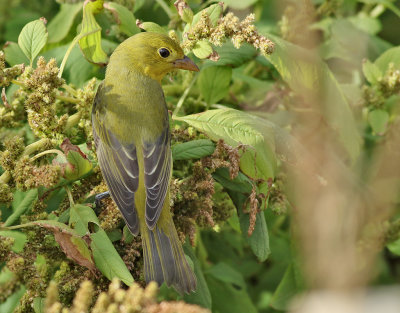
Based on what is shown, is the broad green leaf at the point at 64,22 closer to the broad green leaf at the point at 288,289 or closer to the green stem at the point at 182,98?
the green stem at the point at 182,98

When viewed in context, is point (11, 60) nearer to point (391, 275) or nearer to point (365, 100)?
point (365, 100)

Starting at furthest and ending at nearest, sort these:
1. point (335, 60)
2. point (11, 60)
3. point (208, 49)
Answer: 1. point (335, 60)
2. point (11, 60)
3. point (208, 49)

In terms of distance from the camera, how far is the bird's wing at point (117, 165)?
2.24 meters

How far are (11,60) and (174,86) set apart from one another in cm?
77

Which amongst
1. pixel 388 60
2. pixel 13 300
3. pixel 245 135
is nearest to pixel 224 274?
pixel 245 135

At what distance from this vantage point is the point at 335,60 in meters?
3.54

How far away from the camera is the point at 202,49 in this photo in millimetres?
2463

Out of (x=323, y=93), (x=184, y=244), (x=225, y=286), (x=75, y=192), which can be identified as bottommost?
(x=225, y=286)

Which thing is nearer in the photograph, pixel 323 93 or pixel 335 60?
pixel 323 93

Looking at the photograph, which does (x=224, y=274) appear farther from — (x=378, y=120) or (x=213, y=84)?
(x=378, y=120)

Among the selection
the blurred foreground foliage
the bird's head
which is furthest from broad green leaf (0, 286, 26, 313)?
the bird's head

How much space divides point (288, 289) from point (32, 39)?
1628 millimetres

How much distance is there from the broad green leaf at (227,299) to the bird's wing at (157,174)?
758 millimetres

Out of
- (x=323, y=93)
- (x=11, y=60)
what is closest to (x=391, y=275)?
(x=323, y=93)
